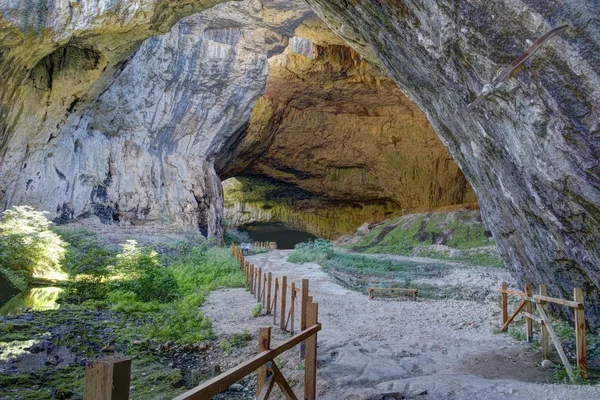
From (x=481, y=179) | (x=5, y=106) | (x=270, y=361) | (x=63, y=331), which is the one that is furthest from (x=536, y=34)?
(x=5, y=106)

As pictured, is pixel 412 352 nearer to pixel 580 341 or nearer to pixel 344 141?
pixel 580 341

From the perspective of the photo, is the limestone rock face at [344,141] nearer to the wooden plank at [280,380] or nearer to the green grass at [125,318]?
the green grass at [125,318]

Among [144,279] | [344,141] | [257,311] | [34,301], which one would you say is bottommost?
[34,301]

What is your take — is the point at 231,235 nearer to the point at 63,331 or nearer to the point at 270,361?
the point at 63,331

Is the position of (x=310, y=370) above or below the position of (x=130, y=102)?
below

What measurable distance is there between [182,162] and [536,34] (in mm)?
25113

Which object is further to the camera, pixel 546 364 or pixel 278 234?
pixel 278 234

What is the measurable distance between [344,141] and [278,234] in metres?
18.2

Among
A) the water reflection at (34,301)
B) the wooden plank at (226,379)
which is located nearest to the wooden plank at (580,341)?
the wooden plank at (226,379)

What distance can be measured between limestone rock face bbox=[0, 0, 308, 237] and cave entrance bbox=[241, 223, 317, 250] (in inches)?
656

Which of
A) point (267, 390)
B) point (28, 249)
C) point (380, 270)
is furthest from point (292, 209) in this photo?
point (267, 390)

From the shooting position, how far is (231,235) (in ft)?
139

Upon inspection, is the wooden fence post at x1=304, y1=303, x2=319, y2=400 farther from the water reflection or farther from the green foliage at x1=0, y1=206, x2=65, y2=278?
the green foliage at x1=0, y1=206, x2=65, y2=278

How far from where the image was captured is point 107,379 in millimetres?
1716
